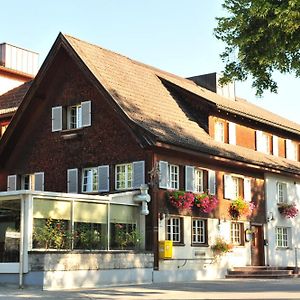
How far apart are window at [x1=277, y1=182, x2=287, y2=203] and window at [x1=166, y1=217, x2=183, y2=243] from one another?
8125 millimetres

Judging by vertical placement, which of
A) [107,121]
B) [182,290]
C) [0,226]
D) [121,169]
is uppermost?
[107,121]

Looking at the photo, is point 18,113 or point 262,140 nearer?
point 18,113

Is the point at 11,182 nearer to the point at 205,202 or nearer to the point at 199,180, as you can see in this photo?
the point at 199,180

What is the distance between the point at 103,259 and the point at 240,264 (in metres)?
9.10

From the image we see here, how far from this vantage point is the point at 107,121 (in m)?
26.8

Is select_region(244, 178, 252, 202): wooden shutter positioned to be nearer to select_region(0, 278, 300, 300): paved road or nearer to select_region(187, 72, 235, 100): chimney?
select_region(187, 72, 235, 100): chimney

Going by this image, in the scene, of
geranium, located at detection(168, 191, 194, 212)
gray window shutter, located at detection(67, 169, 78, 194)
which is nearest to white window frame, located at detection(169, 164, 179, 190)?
geranium, located at detection(168, 191, 194, 212)

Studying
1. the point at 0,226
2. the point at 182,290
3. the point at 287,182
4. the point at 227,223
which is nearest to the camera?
the point at 182,290

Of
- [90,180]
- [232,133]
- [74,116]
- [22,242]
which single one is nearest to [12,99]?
[74,116]

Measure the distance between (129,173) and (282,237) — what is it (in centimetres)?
985

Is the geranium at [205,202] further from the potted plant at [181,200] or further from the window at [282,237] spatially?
the window at [282,237]

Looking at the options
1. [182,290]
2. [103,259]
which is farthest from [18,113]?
[182,290]

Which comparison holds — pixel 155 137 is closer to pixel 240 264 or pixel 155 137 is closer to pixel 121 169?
pixel 121 169

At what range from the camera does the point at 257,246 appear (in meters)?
30.2
